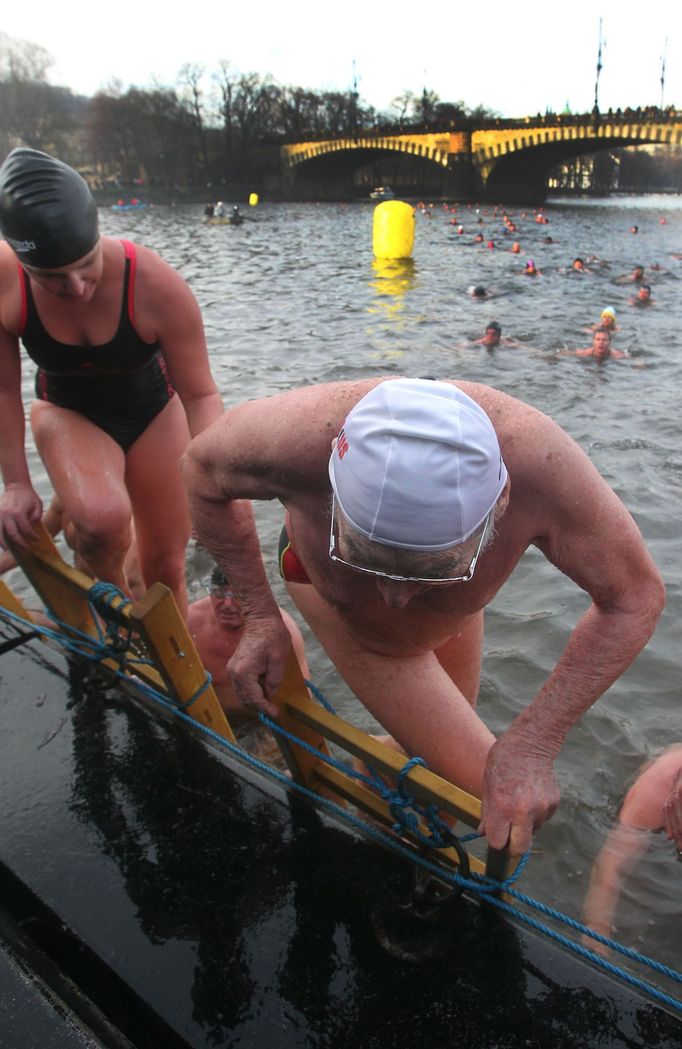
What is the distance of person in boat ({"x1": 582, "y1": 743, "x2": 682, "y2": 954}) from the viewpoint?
3.04 m

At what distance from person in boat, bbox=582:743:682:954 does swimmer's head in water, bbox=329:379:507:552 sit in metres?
2.00

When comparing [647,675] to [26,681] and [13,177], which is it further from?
[13,177]

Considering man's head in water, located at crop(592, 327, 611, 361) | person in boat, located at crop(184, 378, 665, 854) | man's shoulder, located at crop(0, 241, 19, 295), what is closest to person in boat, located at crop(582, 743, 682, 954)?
person in boat, located at crop(184, 378, 665, 854)

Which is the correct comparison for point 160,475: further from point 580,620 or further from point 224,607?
point 580,620

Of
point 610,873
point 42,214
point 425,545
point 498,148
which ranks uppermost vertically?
point 498,148

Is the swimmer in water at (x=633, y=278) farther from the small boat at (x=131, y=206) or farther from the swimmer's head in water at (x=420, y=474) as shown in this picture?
the small boat at (x=131, y=206)

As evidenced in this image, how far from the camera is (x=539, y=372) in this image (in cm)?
1234

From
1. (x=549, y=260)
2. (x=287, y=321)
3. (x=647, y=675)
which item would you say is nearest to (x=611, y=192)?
(x=549, y=260)

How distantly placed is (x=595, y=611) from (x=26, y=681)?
2368 millimetres

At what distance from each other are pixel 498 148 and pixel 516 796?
70.7 meters

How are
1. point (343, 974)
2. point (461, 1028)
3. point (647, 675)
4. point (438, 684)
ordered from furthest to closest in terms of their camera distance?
point (647, 675) → point (438, 684) → point (343, 974) → point (461, 1028)

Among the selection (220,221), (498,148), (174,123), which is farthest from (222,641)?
(174,123)

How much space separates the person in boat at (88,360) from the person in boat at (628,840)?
252 cm

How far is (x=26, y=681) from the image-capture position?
307 centimetres
